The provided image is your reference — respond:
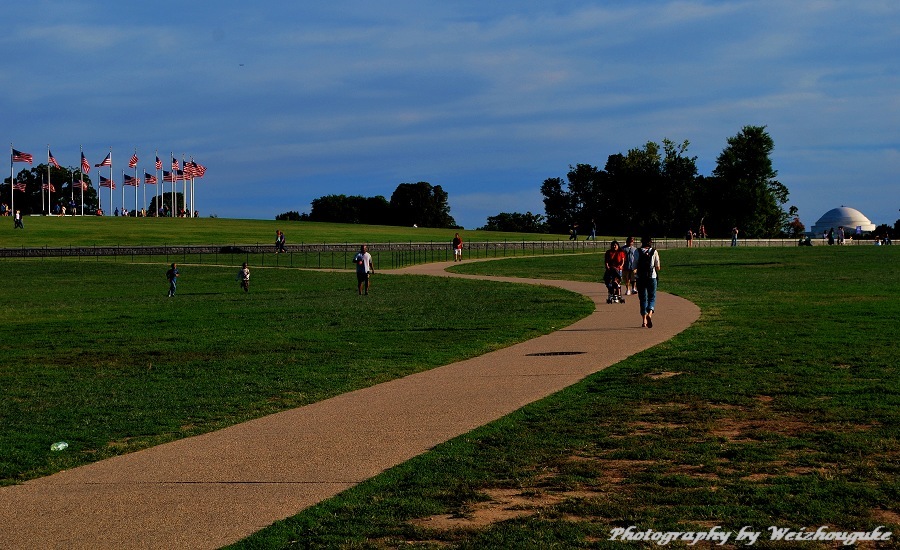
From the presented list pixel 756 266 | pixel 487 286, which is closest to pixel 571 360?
pixel 487 286

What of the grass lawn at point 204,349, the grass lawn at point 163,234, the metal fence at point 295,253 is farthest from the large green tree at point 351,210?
the grass lawn at point 204,349

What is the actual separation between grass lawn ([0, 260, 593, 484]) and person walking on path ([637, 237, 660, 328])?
6.56 ft

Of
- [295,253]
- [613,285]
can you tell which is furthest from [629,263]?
[295,253]

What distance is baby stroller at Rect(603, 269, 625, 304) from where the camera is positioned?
27.4m

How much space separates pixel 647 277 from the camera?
20.7 m

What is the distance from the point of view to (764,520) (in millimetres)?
6953

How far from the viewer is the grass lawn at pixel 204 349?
36.7 feet

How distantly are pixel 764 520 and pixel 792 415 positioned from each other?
13.3ft

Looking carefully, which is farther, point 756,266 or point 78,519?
point 756,266

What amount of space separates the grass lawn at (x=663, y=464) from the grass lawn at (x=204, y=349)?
3185 millimetres

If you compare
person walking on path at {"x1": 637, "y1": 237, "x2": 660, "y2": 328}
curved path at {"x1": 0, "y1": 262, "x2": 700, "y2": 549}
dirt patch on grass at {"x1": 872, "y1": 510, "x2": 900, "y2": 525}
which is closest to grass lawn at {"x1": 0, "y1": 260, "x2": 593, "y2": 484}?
curved path at {"x1": 0, "y1": 262, "x2": 700, "y2": 549}

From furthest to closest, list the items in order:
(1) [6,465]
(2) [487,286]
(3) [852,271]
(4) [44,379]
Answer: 1. (3) [852,271]
2. (2) [487,286]
3. (4) [44,379]
4. (1) [6,465]

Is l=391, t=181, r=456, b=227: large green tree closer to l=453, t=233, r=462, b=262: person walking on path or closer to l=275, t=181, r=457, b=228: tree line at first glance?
l=275, t=181, r=457, b=228: tree line

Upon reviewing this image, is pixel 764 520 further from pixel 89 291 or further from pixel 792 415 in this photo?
pixel 89 291
